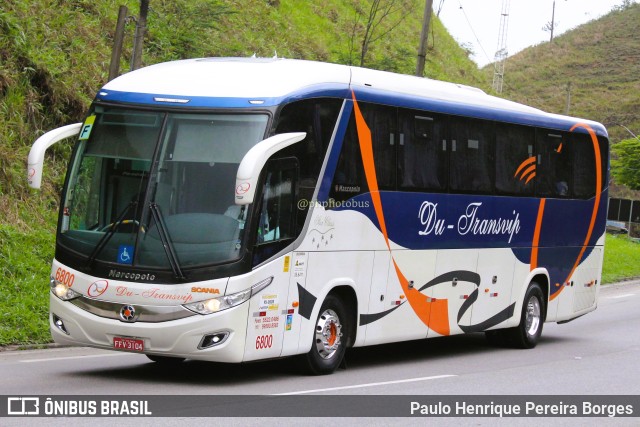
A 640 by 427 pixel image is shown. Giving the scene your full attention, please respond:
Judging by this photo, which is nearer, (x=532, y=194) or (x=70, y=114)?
(x=532, y=194)

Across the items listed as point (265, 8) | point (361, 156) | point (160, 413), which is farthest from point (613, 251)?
point (160, 413)

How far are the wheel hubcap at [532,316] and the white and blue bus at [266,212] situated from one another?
2325 mm

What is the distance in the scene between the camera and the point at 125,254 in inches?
450

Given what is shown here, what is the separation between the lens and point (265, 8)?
119 ft

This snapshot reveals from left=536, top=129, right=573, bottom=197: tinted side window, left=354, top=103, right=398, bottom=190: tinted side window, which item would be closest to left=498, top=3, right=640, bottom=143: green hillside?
left=536, top=129, right=573, bottom=197: tinted side window

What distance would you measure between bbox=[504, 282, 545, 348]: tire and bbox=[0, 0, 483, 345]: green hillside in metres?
7.30

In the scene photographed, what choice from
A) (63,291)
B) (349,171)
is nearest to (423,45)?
(349,171)

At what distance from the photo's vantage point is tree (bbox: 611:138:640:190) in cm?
6781

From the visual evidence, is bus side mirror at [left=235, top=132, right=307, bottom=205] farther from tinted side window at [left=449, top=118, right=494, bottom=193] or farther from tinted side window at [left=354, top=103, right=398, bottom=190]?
tinted side window at [left=449, top=118, right=494, bottom=193]

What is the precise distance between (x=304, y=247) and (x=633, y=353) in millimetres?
7536

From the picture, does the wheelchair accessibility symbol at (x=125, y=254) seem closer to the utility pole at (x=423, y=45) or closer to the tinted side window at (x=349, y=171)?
the tinted side window at (x=349, y=171)

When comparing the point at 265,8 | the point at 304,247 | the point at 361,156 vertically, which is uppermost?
the point at 265,8
